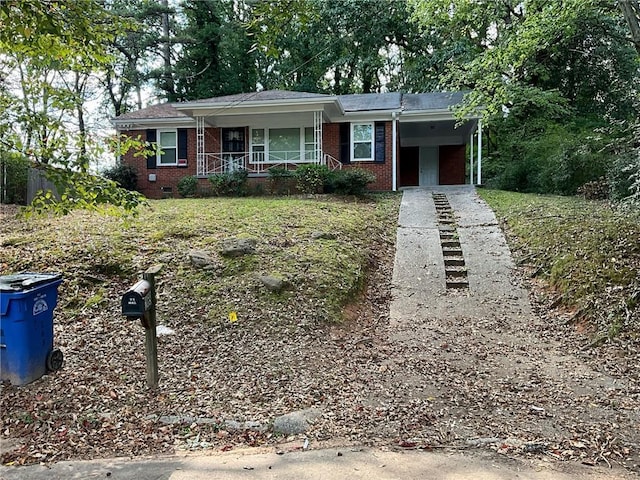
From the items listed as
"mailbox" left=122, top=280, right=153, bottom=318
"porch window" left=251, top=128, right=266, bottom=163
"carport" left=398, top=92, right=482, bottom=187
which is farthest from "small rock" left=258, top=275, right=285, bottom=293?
"carport" left=398, top=92, right=482, bottom=187

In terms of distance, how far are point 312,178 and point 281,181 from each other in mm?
1451

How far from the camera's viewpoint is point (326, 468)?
2.96 m

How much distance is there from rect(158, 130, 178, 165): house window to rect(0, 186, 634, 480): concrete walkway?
9.22 meters

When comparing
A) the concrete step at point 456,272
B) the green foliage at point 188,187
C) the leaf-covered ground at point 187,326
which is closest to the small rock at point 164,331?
the leaf-covered ground at point 187,326

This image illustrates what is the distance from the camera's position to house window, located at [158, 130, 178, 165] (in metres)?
17.6

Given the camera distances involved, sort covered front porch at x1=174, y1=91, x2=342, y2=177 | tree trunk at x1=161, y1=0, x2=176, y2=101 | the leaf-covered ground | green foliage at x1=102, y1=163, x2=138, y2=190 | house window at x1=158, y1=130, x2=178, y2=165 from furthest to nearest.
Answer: tree trunk at x1=161, y1=0, x2=176, y2=101 < house window at x1=158, y1=130, x2=178, y2=165 < green foliage at x1=102, y1=163, x2=138, y2=190 < covered front porch at x1=174, y1=91, x2=342, y2=177 < the leaf-covered ground

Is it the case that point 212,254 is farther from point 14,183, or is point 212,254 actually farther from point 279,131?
point 279,131

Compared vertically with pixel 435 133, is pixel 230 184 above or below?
below

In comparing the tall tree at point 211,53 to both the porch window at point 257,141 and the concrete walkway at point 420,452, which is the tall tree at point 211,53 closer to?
the porch window at point 257,141

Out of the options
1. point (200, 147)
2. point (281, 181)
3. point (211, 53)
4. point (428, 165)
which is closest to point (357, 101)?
point (281, 181)

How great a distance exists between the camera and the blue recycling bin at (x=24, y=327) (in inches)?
159

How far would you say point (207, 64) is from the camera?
25.8 meters

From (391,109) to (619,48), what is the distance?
9731 millimetres

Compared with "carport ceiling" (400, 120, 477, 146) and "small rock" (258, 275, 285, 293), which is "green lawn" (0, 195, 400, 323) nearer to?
"small rock" (258, 275, 285, 293)
